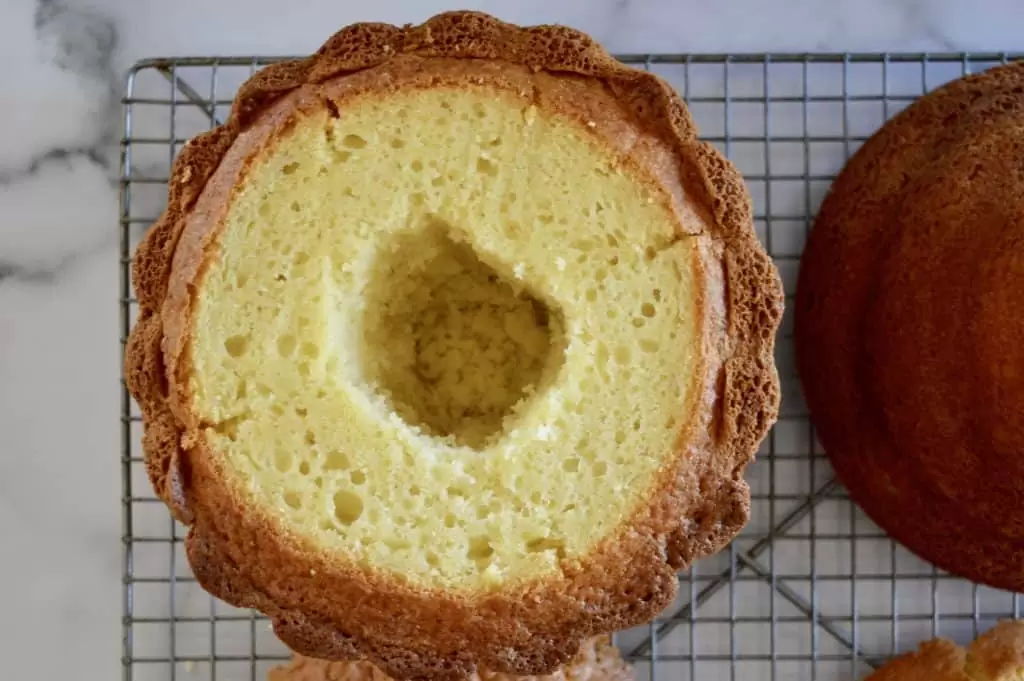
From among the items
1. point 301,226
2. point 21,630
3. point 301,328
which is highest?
point 301,226

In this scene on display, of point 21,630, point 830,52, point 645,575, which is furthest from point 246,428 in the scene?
point 830,52

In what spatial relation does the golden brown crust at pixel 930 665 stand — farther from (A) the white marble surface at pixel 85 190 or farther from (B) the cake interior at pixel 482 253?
(A) the white marble surface at pixel 85 190

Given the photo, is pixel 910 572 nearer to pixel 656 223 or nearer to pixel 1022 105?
pixel 1022 105

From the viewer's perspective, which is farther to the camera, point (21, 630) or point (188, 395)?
point (21, 630)

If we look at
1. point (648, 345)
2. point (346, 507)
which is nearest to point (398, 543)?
point (346, 507)

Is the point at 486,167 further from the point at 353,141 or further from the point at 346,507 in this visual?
the point at 346,507

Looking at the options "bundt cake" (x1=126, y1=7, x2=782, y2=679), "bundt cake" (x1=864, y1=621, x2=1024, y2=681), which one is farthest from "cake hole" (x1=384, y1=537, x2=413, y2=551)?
"bundt cake" (x1=864, y1=621, x2=1024, y2=681)
